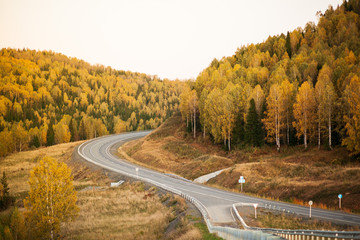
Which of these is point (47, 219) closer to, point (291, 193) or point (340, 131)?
point (291, 193)

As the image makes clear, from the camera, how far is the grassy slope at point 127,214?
21.7m

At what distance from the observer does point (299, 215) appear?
21.7 metres

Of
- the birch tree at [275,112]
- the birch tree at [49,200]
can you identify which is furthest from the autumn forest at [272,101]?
the birch tree at [49,200]

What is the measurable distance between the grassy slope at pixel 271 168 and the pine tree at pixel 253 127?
1.81m

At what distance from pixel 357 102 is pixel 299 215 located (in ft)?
72.9

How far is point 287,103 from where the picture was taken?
46.9 m

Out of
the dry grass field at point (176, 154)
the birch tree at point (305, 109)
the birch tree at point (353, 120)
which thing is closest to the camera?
the birch tree at point (353, 120)

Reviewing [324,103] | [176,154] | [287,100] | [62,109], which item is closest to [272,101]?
[287,100]

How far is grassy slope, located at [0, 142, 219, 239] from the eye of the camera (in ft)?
71.2

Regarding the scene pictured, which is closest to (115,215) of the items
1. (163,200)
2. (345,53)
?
(163,200)

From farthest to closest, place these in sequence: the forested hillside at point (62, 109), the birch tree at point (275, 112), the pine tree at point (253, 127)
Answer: the forested hillside at point (62, 109)
the pine tree at point (253, 127)
the birch tree at point (275, 112)

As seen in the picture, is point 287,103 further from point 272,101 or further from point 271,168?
point 271,168

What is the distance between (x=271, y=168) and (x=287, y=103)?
53.6 ft

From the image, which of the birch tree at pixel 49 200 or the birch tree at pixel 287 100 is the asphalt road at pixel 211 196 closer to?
the birch tree at pixel 49 200
